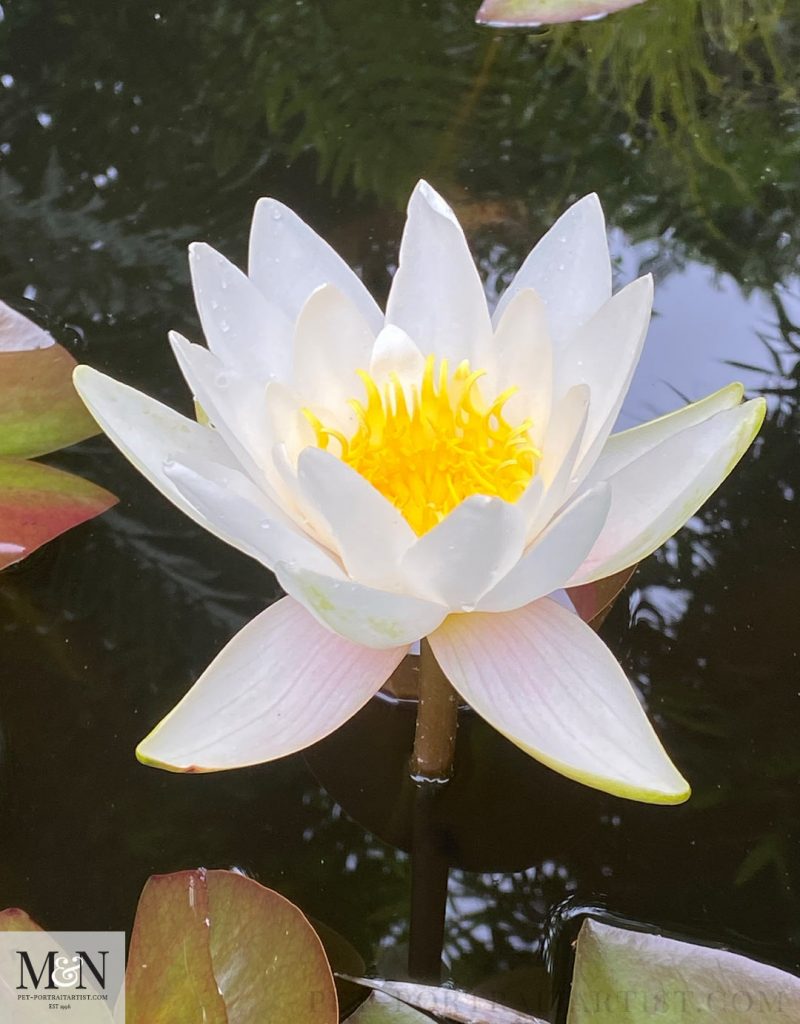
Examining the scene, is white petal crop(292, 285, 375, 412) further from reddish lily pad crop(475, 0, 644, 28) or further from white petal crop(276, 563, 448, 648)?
reddish lily pad crop(475, 0, 644, 28)

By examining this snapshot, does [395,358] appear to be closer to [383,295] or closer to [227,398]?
[227,398]

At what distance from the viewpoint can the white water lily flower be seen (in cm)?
83

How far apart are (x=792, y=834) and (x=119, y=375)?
122cm

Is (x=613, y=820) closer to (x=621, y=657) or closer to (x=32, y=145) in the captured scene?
(x=621, y=657)

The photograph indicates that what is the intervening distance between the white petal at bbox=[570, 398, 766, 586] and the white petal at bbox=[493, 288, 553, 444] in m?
0.12

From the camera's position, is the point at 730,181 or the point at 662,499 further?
the point at 730,181

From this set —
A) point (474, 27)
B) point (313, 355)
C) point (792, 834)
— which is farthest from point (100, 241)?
point (792, 834)

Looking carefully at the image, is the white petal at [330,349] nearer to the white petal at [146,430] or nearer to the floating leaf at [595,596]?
the white petal at [146,430]

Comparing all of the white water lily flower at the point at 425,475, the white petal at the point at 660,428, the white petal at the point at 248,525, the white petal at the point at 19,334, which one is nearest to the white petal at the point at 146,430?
the white water lily flower at the point at 425,475

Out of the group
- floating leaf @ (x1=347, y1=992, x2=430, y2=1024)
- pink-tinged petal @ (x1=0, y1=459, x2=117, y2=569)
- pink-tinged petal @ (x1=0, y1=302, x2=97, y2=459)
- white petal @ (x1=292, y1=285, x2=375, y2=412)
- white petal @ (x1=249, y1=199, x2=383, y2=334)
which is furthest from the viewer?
pink-tinged petal @ (x1=0, y1=302, x2=97, y2=459)

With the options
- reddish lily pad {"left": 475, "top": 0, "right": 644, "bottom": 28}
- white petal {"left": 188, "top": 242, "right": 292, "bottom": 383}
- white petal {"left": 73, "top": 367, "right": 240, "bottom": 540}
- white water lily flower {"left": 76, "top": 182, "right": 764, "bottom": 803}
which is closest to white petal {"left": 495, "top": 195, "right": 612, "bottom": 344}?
white water lily flower {"left": 76, "top": 182, "right": 764, "bottom": 803}

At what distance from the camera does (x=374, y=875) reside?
3.49 ft

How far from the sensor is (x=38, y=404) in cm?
138

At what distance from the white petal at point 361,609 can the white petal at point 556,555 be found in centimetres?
6
